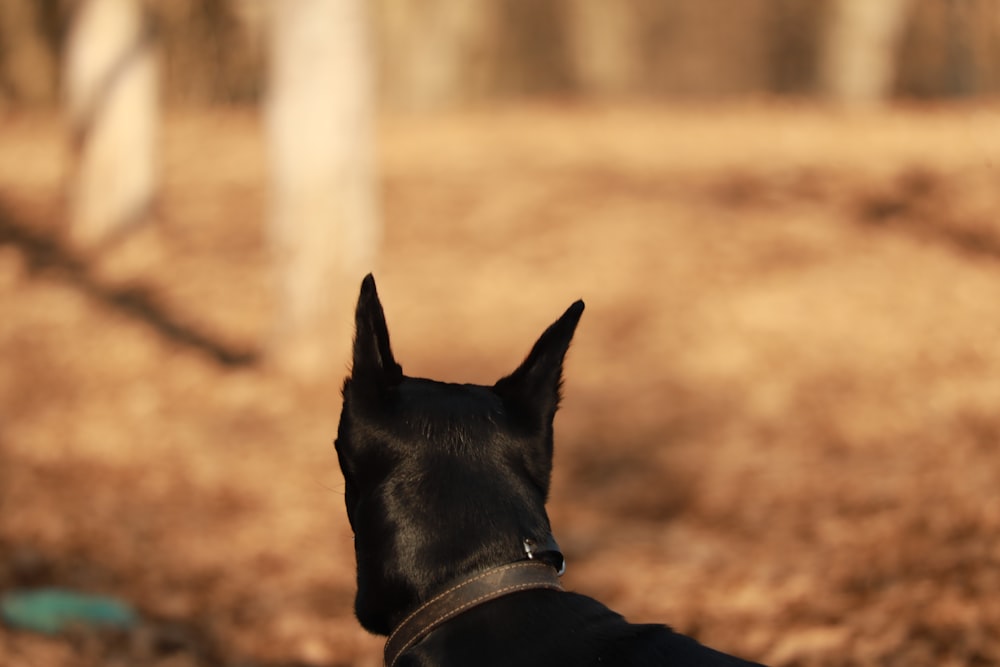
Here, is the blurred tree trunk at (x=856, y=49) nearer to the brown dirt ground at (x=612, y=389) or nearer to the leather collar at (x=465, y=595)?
the brown dirt ground at (x=612, y=389)

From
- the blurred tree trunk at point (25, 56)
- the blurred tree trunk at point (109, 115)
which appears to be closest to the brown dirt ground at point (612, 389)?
the blurred tree trunk at point (109, 115)

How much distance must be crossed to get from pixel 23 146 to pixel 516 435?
15.8m

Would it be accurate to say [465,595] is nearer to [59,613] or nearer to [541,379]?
[541,379]

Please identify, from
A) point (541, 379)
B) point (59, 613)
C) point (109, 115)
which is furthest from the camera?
point (109, 115)

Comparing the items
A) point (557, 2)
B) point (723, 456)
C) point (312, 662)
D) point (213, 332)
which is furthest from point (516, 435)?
point (557, 2)

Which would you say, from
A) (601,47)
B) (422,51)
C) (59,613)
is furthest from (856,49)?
(59,613)

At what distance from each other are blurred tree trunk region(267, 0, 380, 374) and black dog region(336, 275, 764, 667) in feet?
20.7

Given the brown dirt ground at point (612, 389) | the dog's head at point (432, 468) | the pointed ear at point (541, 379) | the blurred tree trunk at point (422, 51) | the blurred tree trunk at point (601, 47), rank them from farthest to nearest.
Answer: the blurred tree trunk at point (601, 47) < the blurred tree trunk at point (422, 51) < the brown dirt ground at point (612, 389) < the pointed ear at point (541, 379) < the dog's head at point (432, 468)

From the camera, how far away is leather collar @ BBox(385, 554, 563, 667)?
275 cm

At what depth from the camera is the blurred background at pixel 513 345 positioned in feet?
19.7

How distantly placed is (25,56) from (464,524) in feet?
68.7

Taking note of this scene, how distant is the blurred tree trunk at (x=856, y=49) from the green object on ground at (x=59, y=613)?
18.1 meters

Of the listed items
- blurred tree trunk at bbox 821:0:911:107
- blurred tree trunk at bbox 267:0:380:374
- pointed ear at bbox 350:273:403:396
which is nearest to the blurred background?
blurred tree trunk at bbox 267:0:380:374

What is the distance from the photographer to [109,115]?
1227 centimetres
